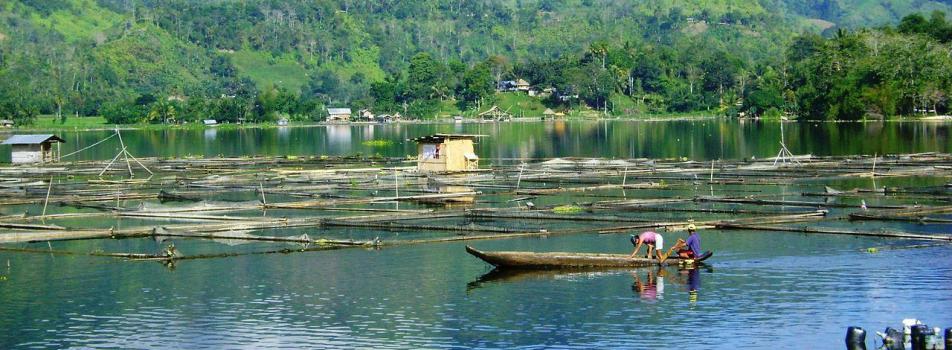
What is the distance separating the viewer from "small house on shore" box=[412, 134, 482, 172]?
51.4 metres

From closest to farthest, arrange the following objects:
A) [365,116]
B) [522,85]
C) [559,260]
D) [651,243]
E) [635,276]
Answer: [635,276]
[559,260]
[651,243]
[365,116]
[522,85]

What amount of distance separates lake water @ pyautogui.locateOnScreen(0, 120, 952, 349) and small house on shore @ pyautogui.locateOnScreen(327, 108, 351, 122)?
122684mm

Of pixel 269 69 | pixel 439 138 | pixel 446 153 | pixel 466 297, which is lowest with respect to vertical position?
pixel 466 297

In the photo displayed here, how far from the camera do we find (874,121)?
4171 inches

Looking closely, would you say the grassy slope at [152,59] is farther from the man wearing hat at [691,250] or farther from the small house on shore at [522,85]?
the man wearing hat at [691,250]

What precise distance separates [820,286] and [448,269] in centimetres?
776

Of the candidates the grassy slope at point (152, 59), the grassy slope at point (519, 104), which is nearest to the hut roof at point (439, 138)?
the grassy slope at point (519, 104)

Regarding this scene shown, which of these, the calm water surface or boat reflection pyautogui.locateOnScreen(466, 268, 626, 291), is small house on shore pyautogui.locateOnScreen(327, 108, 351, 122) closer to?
the calm water surface

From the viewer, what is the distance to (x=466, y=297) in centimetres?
2464

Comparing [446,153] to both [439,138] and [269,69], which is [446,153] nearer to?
[439,138]

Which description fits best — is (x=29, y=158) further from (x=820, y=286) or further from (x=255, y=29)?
(x=255, y=29)

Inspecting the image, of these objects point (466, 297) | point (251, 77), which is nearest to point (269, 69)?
point (251, 77)

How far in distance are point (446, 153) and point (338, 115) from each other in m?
106

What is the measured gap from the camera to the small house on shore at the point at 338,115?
6117 inches
